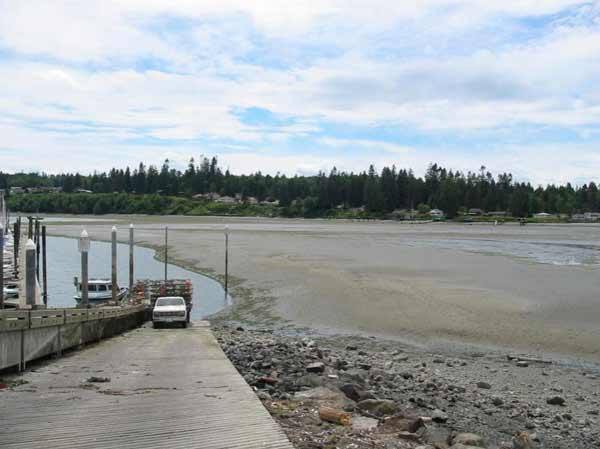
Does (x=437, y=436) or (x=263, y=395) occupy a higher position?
(x=263, y=395)

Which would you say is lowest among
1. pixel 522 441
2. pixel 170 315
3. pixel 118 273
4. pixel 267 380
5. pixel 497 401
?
pixel 118 273

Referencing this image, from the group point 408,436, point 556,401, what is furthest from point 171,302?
point 408,436

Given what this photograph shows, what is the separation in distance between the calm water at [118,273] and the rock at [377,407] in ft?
77.7

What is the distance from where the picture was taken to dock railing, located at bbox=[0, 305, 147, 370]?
1226cm

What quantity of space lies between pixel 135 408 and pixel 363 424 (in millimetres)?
3807

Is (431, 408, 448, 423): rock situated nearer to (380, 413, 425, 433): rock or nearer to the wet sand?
(380, 413, 425, 433): rock

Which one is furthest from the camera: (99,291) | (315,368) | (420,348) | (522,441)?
(99,291)

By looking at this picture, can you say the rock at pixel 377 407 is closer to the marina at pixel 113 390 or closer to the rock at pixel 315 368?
the marina at pixel 113 390

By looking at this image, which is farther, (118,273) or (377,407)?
(118,273)

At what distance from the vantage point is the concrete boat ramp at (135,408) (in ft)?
26.6

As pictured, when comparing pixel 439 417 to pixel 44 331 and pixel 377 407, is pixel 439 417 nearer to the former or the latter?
pixel 377 407

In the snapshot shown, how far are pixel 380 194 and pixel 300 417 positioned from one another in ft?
622

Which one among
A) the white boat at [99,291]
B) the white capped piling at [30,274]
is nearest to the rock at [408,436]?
the white capped piling at [30,274]

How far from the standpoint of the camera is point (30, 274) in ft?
54.3
